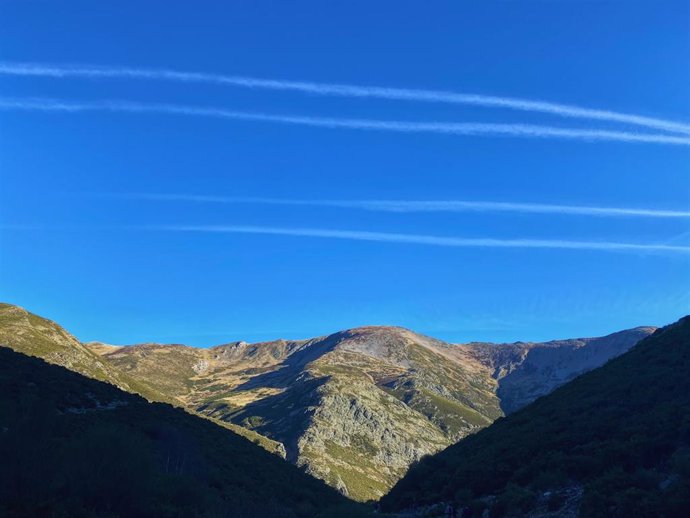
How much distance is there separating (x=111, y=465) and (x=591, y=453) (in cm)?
2685

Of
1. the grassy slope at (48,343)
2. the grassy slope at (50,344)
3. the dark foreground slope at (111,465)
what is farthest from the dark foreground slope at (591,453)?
the grassy slope at (48,343)

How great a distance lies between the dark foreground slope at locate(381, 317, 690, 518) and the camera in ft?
74.1

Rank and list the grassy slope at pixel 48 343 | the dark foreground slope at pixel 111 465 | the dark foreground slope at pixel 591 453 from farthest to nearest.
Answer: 1. the grassy slope at pixel 48 343
2. the dark foreground slope at pixel 591 453
3. the dark foreground slope at pixel 111 465

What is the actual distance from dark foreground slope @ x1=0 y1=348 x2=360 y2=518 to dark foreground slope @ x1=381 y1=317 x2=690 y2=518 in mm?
9841

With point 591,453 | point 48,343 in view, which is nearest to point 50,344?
point 48,343

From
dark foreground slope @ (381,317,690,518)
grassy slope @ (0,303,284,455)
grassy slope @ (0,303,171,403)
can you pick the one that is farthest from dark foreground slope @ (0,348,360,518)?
grassy slope @ (0,303,171,403)

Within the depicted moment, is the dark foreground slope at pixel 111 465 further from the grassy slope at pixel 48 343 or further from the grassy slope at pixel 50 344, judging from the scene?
the grassy slope at pixel 48 343

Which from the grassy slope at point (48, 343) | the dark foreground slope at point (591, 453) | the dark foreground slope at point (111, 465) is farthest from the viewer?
the grassy slope at point (48, 343)

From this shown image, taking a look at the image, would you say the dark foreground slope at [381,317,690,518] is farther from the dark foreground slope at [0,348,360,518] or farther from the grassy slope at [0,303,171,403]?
the grassy slope at [0,303,171,403]

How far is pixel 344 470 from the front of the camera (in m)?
178

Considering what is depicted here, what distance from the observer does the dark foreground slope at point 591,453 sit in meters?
22.6

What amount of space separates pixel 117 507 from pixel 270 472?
28.0m

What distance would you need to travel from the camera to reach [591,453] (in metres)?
29.5

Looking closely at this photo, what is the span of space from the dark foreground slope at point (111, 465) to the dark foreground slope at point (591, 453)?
32.3ft
